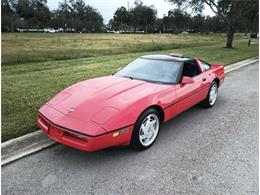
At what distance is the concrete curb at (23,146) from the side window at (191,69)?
2559mm

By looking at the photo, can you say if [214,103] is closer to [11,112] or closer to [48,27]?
[11,112]

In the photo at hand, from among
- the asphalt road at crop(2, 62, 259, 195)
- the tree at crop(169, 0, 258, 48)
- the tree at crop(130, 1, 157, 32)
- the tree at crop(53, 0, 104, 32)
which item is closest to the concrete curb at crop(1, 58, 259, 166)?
the asphalt road at crop(2, 62, 259, 195)

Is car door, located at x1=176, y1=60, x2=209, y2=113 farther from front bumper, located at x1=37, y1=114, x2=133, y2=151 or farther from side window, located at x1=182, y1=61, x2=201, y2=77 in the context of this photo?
front bumper, located at x1=37, y1=114, x2=133, y2=151

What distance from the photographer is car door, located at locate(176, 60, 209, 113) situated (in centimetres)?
418

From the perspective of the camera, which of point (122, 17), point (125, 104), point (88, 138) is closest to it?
point (88, 138)

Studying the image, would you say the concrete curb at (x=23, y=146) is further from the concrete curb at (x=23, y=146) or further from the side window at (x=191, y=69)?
the side window at (x=191, y=69)

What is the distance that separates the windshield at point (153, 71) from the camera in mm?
4250

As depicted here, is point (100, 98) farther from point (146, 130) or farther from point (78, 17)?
point (78, 17)

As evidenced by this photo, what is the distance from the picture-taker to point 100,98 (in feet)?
11.4

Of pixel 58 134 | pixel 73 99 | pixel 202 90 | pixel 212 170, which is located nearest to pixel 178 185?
pixel 212 170

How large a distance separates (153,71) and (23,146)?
241 centimetres

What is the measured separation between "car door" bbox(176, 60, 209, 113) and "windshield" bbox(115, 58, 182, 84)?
0.61ft

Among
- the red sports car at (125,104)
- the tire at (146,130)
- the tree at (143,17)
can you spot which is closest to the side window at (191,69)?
the red sports car at (125,104)

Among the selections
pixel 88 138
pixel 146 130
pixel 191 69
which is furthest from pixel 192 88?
pixel 88 138
